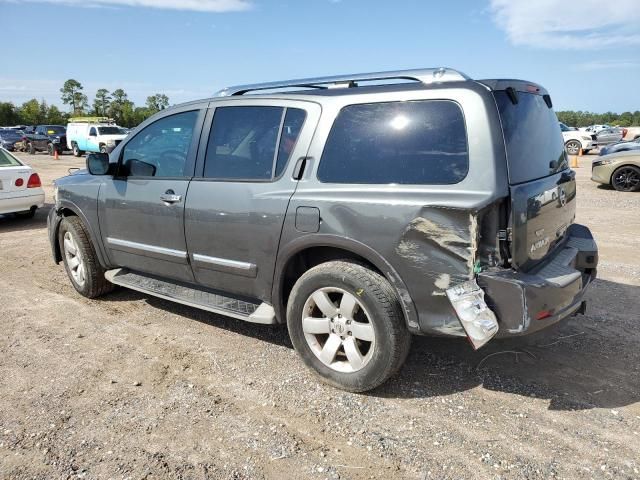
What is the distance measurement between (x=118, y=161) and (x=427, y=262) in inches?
121

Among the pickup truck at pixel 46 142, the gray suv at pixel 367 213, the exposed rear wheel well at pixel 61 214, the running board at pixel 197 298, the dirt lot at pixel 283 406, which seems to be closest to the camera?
the dirt lot at pixel 283 406

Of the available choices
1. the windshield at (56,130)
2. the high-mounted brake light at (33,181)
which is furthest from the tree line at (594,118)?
the high-mounted brake light at (33,181)

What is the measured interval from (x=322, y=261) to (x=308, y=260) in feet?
0.36

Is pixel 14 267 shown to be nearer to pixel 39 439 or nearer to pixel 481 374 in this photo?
pixel 39 439

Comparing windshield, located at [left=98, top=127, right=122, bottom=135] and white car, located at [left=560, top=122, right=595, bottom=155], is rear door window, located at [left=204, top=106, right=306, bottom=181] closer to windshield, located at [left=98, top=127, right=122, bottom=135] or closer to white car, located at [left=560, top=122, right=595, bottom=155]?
white car, located at [left=560, top=122, right=595, bottom=155]

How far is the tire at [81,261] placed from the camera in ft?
16.0

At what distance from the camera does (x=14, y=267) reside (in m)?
6.27

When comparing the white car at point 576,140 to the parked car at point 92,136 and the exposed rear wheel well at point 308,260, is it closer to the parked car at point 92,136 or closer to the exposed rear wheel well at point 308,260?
the parked car at point 92,136

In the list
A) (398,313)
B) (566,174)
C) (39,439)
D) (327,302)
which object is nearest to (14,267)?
(39,439)

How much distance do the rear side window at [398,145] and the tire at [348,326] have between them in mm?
602

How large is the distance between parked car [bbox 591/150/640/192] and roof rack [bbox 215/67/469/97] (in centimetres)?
1128

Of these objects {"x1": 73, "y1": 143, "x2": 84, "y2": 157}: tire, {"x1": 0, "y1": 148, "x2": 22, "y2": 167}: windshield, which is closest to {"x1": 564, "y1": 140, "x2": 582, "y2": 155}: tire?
{"x1": 0, "y1": 148, "x2": 22, "y2": 167}: windshield

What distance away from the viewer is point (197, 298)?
399cm

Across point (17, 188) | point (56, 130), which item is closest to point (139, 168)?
point (17, 188)
